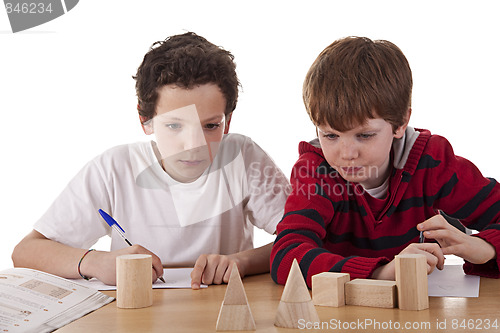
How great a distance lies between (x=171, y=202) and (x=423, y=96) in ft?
3.77

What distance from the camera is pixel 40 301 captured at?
36.5 inches

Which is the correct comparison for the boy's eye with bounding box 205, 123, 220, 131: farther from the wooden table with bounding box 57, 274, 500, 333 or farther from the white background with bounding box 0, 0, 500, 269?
the white background with bounding box 0, 0, 500, 269

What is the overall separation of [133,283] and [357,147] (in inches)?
19.1

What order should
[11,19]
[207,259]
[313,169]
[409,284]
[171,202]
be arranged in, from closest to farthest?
[409,284] → [207,259] → [313,169] → [171,202] → [11,19]

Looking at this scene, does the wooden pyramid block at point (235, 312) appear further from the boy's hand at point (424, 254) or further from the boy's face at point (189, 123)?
the boy's face at point (189, 123)

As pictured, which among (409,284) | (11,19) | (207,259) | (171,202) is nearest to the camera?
(409,284)

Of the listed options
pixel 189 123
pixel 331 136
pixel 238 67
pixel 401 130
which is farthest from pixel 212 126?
pixel 238 67

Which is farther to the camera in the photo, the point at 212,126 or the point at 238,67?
the point at 238,67

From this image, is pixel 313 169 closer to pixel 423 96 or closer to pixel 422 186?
pixel 422 186

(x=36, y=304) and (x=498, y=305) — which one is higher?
(x=36, y=304)

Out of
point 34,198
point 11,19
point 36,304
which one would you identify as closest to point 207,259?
A: point 36,304

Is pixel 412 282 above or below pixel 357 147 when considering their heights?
below

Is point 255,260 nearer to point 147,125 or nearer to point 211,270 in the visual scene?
point 211,270

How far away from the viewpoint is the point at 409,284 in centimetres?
86
